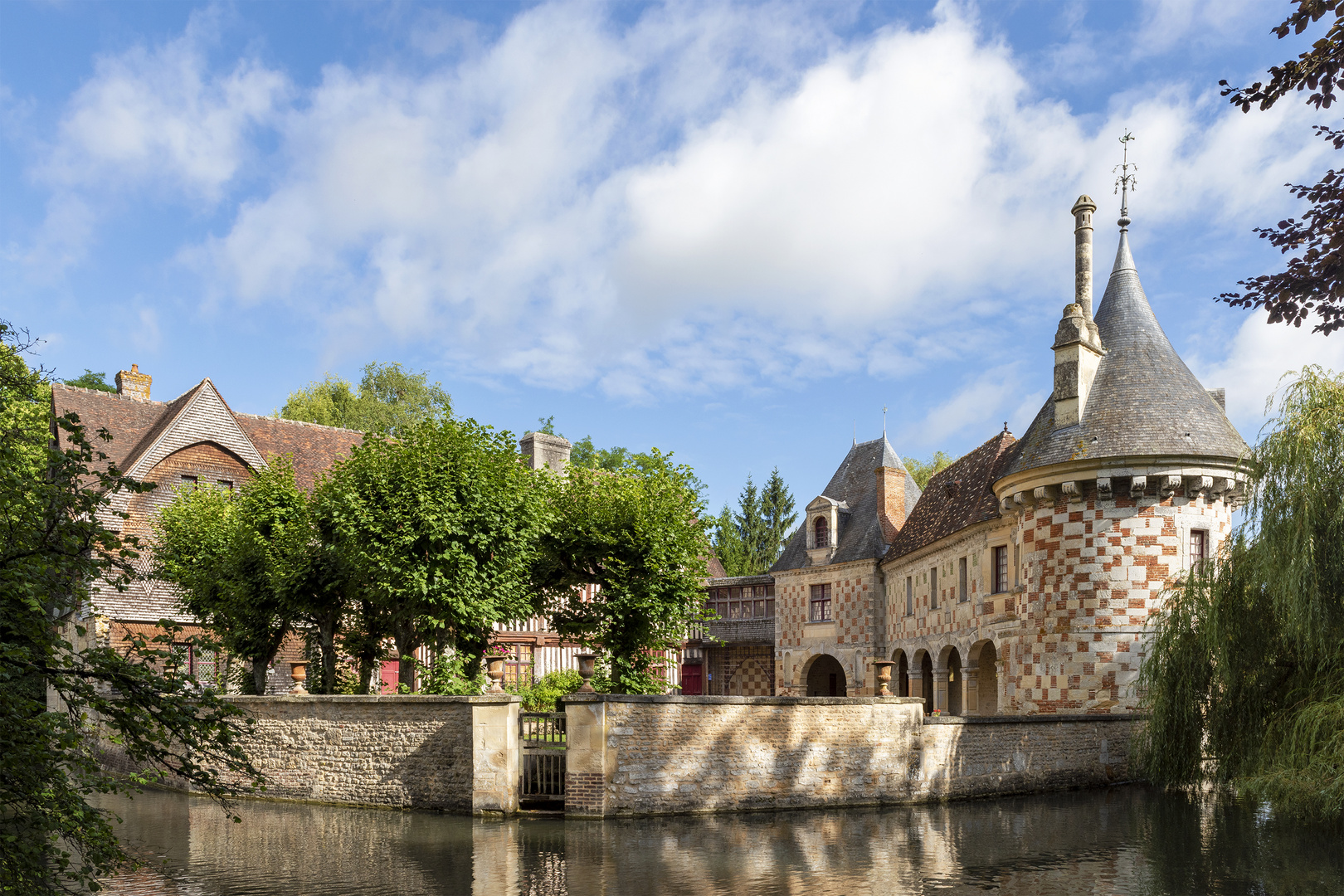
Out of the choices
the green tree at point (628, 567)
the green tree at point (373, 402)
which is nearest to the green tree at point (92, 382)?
the green tree at point (373, 402)

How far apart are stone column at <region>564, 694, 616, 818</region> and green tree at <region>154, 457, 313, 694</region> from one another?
7.35 m

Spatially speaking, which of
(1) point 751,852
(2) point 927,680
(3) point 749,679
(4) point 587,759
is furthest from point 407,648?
(3) point 749,679

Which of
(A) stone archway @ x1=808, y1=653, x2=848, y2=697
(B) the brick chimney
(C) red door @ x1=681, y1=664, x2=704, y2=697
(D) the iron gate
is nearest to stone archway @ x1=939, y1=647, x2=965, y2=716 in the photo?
(B) the brick chimney

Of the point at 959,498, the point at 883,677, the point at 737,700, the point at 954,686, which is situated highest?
the point at 959,498

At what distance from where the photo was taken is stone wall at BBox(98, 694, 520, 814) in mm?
17312

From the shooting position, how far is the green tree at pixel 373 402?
4859cm

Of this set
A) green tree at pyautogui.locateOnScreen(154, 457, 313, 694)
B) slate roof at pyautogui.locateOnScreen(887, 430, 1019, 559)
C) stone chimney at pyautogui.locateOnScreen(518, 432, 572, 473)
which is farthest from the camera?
stone chimney at pyautogui.locateOnScreen(518, 432, 572, 473)

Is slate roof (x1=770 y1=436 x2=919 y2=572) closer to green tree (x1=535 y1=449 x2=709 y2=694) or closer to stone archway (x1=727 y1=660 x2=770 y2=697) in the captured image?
stone archway (x1=727 y1=660 x2=770 y2=697)

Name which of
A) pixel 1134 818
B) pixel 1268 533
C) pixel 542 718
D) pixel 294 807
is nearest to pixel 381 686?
pixel 294 807

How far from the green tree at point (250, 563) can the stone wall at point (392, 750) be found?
251 cm

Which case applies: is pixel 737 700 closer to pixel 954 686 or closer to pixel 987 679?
pixel 987 679

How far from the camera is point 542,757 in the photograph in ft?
57.4

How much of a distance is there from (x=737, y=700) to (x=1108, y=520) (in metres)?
9.70

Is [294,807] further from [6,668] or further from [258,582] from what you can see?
[6,668]
